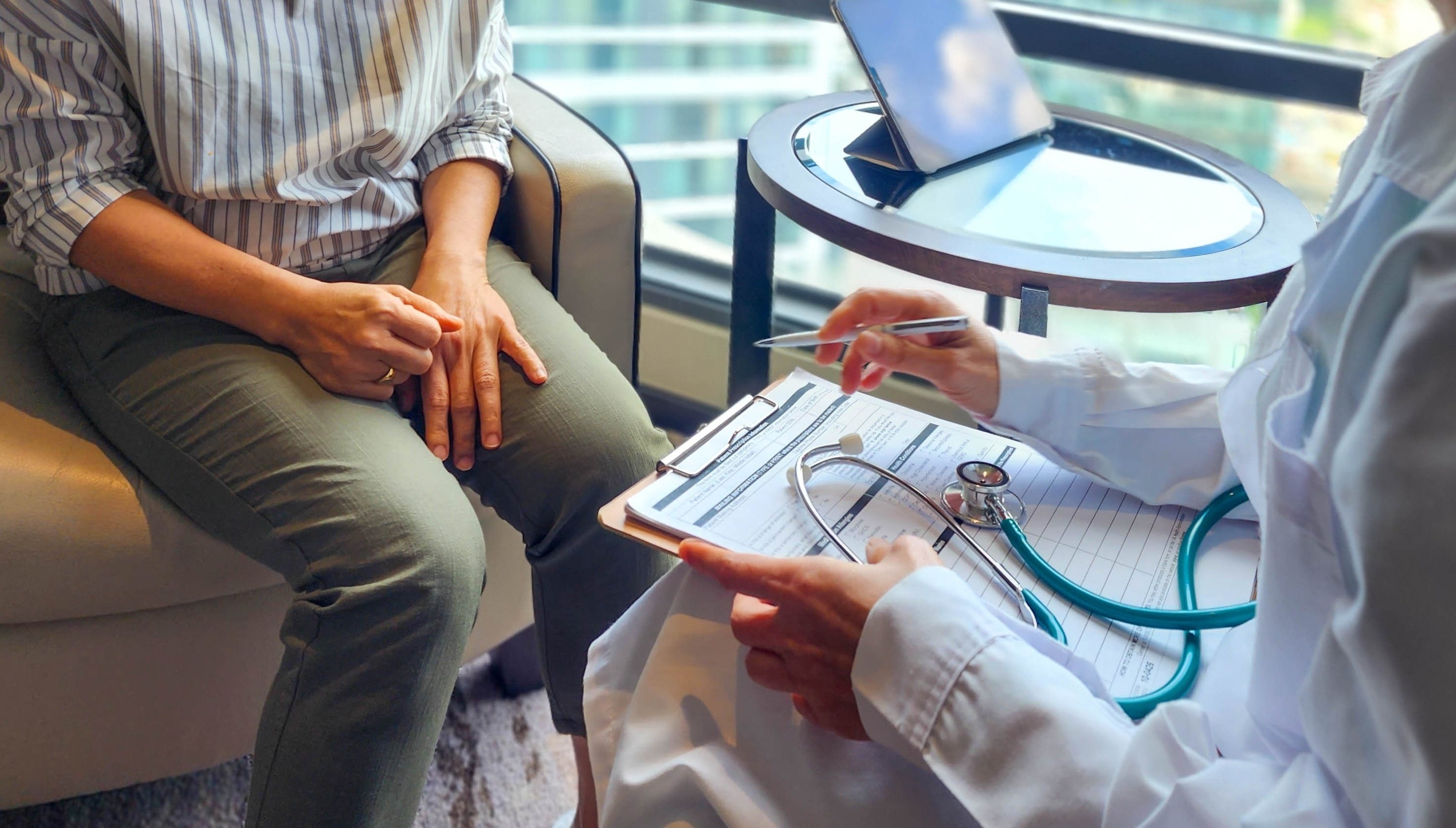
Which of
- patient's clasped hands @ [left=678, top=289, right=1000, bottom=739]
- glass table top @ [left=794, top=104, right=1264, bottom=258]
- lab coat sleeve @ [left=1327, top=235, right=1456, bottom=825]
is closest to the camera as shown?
lab coat sleeve @ [left=1327, top=235, right=1456, bottom=825]

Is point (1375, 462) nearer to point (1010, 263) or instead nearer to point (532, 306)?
point (1010, 263)

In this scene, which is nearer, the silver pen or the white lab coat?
the white lab coat

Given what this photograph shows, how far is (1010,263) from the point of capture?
3.23 ft

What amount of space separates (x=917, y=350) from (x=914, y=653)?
29 cm

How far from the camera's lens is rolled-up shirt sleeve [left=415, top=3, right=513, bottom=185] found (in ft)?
3.95

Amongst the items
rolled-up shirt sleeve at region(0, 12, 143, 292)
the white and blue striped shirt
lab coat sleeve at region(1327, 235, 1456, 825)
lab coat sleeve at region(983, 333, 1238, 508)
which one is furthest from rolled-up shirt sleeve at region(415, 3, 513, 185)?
lab coat sleeve at region(1327, 235, 1456, 825)

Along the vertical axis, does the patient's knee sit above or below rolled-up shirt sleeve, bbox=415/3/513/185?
below

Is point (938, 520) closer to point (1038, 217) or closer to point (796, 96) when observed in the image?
point (1038, 217)

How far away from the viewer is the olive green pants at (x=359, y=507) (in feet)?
2.89

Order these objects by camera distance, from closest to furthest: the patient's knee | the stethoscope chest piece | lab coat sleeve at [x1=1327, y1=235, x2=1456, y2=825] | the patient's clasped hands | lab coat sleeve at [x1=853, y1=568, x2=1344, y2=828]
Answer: lab coat sleeve at [x1=1327, y1=235, x2=1456, y2=825] → lab coat sleeve at [x1=853, y1=568, x2=1344, y2=828] → the patient's clasped hands → the stethoscope chest piece → the patient's knee

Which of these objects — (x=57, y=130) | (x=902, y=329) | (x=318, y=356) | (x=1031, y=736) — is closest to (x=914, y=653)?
(x=1031, y=736)

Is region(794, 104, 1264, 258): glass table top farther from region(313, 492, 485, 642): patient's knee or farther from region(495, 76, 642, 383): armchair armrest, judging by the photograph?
region(313, 492, 485, 642): patient's knee

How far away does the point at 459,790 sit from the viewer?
50.6 inches

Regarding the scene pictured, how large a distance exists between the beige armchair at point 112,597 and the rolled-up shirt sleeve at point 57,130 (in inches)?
6.5
